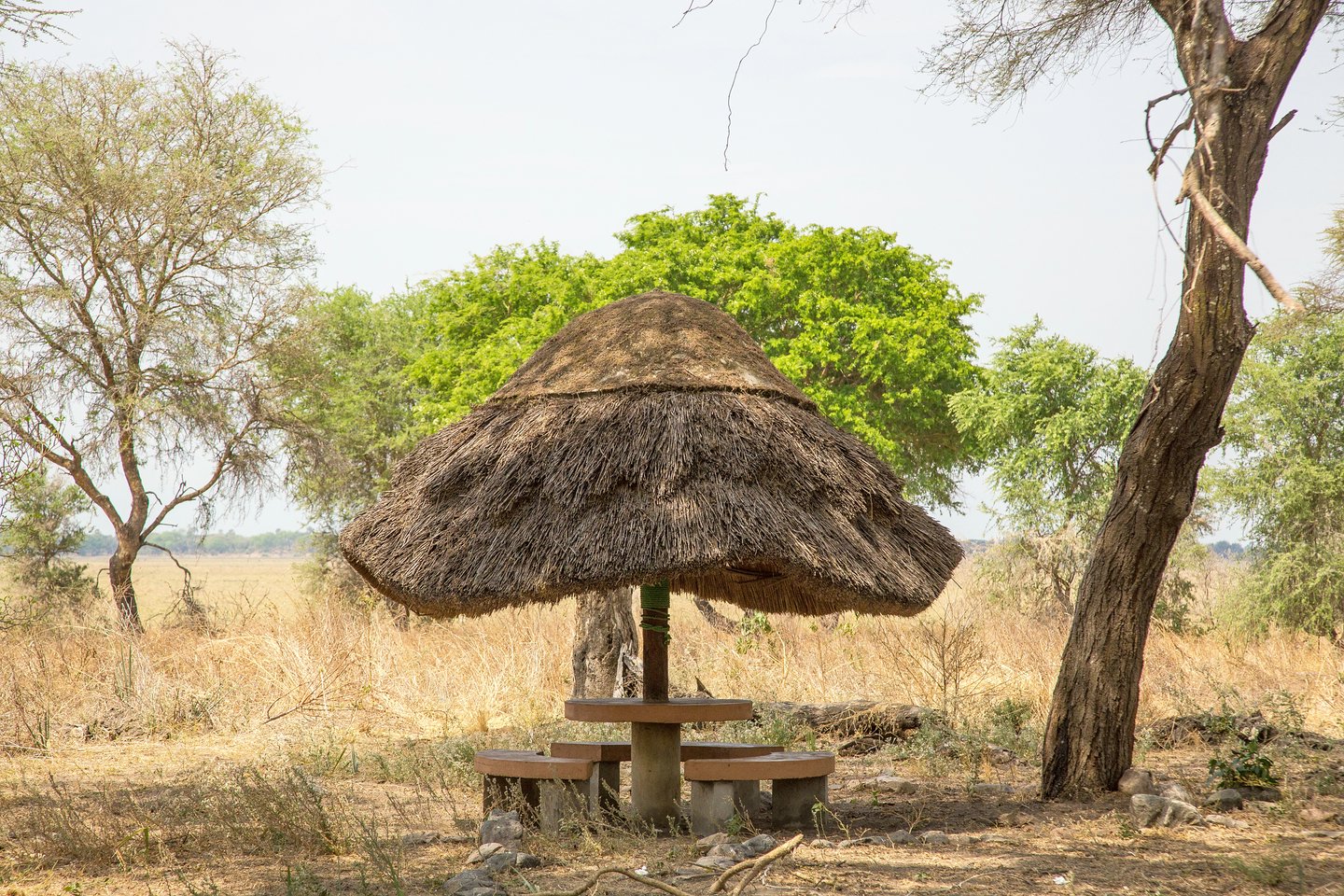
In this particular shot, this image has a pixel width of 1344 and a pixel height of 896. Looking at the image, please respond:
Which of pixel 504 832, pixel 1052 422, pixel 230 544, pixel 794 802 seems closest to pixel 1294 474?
pixel 1052 422

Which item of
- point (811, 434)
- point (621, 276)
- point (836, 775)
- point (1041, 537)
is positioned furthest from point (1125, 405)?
point (811, 434)

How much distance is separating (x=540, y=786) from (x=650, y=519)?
2.02m

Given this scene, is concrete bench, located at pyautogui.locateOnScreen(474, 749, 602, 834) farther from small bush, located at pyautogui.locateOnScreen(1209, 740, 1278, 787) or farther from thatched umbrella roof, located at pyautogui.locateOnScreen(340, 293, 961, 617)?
small bush, located at pyautogui.locateOnScreen(1209, 740, 1278, 787)

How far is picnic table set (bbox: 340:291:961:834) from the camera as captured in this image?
19.7 feet

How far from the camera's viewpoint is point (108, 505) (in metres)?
21.4

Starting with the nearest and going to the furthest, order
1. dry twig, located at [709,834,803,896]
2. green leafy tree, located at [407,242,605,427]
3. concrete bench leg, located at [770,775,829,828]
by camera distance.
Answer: dry twig, located at [709,834,803,896] → concrete bench leg, located at [770,775,829,828] → green leafy tree, located at [407,242,605,427]

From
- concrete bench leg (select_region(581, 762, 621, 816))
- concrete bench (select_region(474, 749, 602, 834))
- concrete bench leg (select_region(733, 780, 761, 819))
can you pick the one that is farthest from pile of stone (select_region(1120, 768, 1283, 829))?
concrete bench (select_region(474, 749, 602, 834))

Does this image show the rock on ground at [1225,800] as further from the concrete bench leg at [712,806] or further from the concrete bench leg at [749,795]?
the concrete bench leg at [712,806]

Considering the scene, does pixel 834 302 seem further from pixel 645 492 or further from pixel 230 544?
pixel 230 544

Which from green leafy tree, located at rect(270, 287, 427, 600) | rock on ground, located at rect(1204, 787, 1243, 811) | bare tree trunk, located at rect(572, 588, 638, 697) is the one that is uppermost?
green leafy tree, located at rect(270, 287, 427, 600)

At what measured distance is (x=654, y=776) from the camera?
683 centimetres

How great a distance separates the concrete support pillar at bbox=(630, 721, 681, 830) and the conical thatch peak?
84.2 inches

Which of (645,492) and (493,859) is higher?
(645,492)

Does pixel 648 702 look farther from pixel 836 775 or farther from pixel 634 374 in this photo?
pixel 836 775
